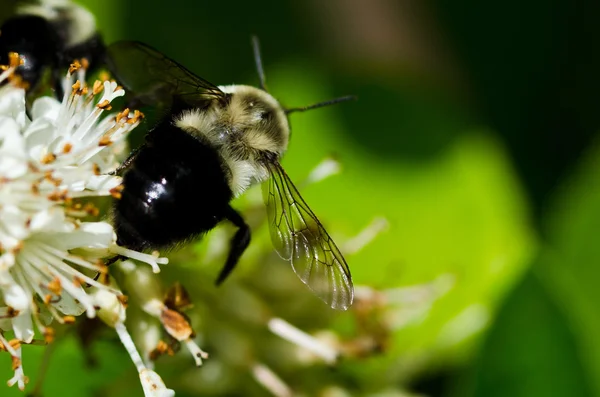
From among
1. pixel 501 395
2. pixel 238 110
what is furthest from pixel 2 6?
pixel 501 395

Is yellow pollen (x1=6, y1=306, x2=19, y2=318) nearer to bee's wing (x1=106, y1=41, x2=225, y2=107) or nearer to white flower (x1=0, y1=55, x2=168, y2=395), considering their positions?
white flower (x1=0, y1=55, x2=168, y2=395)

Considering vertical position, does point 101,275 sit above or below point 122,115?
below

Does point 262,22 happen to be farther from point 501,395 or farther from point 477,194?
point 501,395

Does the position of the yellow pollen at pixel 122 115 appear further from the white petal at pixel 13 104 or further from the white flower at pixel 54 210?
the white petal at pixel 13 104

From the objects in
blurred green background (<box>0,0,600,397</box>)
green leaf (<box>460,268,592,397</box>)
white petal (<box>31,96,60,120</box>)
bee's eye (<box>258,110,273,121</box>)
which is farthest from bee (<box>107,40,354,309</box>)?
green leaf (<box>460,268,592,397</box>)

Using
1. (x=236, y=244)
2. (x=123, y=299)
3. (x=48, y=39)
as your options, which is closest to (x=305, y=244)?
(x=236, y=244)

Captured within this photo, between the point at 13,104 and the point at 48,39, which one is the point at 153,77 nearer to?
the point at 48,39

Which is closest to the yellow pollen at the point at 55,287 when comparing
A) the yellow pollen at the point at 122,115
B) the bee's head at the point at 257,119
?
the yellow pollen at the point at 122,115
